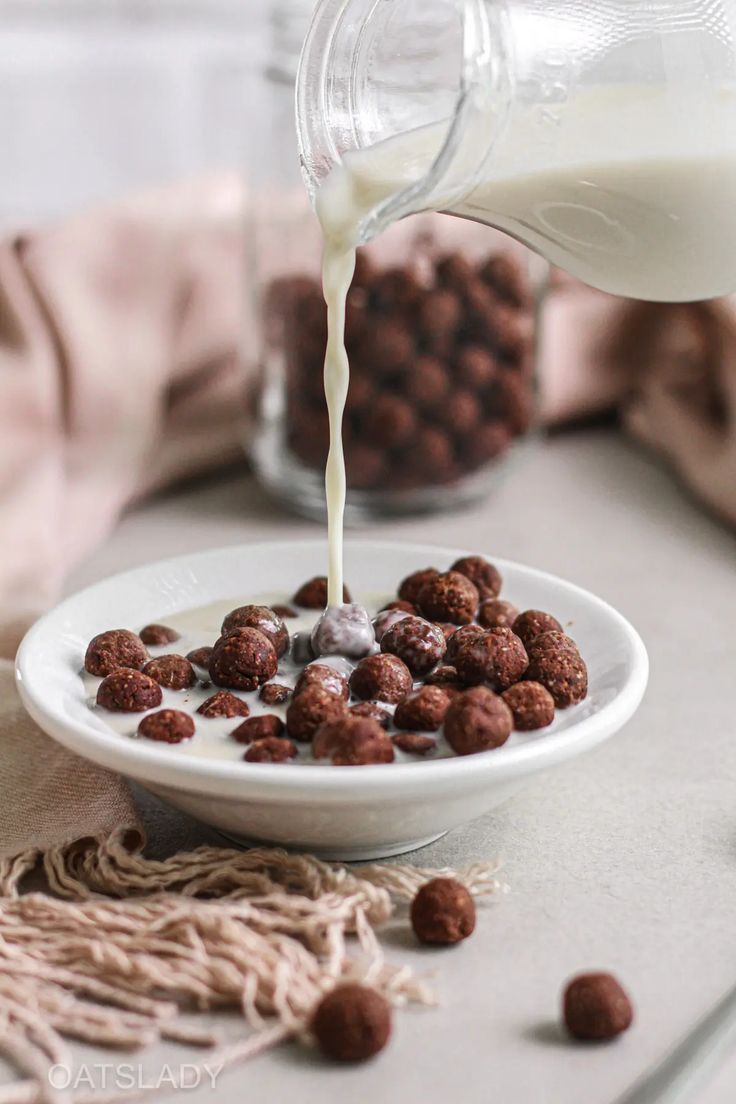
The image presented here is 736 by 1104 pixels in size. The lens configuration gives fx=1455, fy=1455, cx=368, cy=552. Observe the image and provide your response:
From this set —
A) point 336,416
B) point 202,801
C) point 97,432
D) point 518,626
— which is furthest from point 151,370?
point 202,801

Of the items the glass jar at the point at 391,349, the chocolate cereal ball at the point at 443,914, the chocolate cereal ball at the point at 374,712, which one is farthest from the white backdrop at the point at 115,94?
the chocolate cereal ball at the point at 443,914

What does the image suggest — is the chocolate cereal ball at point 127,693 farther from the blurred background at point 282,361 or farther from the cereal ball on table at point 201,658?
the blurred background at point 282,361

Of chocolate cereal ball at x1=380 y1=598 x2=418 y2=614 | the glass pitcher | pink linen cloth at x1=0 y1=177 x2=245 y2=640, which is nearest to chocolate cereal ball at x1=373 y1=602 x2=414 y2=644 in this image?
chocolate cereal ball at x1=380 y1=598 x2=418 y2=614

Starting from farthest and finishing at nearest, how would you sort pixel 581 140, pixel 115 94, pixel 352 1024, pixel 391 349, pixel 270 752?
1. pixel 115 94
2. pixel 391 349
3. pixel 581 140
4. pixel 270 752
5. pixel 352 1024

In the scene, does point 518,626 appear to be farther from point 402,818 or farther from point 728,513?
point 728,513

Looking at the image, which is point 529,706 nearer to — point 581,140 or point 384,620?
point 384,620

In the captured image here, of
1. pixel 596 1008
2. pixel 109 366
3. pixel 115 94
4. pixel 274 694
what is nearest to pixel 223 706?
pixel 274 694

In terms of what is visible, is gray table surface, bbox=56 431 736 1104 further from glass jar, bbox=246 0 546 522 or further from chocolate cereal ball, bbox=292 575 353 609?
chocolate cereal ball, bbox=292 575 353 609
